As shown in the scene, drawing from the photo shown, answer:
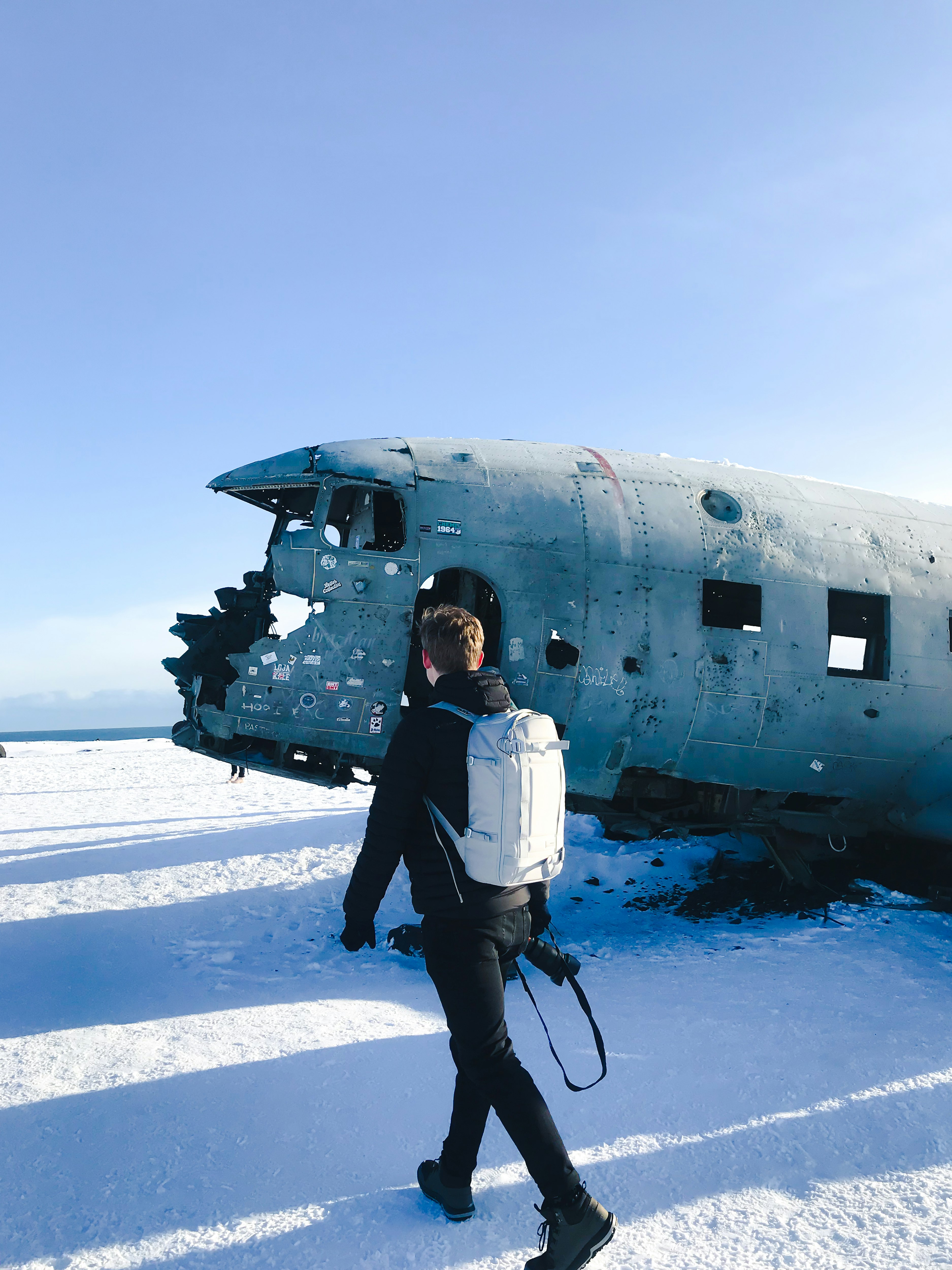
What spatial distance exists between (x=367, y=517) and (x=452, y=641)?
13.7 ft

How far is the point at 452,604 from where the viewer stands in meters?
9.33

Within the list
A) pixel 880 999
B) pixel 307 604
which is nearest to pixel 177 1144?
pixel 307 604

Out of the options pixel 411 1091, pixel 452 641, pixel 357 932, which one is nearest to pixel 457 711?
pixel 452 641

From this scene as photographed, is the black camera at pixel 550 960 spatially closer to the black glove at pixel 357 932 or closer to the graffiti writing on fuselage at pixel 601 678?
the black glove at pixel 357 932

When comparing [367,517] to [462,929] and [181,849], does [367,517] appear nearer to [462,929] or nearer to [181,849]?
[462,929]

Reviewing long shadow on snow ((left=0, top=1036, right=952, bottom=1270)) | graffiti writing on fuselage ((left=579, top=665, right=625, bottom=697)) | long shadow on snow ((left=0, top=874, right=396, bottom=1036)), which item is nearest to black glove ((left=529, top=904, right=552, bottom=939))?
long shadow on snow ((left=0, top=1036, right=952, bottom=1270))

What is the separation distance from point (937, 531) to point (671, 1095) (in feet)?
24.8

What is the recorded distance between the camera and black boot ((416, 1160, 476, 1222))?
11.1 feet

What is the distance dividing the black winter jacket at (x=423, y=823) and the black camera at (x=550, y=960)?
1.65ft

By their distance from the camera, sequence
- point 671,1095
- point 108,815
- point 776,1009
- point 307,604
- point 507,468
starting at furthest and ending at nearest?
point 108,815 → point 507,468 → point 307,604 → point 776,1009 → point 671,1095

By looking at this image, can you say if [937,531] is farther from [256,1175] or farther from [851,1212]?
[256,1175]

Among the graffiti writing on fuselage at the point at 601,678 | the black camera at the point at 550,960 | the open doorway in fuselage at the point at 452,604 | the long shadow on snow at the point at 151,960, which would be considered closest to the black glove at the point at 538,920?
the black camera at the point at 550,960

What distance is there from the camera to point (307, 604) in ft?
23.1

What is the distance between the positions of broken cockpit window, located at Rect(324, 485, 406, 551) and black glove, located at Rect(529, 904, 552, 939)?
4.23 m
